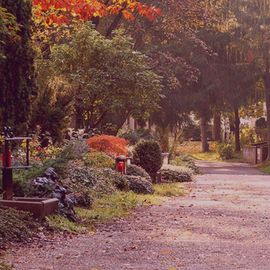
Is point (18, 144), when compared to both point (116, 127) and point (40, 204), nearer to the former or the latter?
point (40, 204)

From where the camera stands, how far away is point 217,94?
41.5m

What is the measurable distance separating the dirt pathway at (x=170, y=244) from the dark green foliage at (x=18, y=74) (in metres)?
4.06

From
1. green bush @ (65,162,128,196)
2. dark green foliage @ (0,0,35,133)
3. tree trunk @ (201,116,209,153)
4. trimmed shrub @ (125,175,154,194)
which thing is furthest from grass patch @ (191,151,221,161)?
dark green foliage @ (0,0,35,133)

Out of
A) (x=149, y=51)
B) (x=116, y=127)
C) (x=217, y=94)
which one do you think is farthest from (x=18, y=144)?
(x=217, y=94)

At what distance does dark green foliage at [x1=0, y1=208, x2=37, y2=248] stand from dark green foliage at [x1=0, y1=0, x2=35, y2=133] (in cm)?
608

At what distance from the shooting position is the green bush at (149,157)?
20.3m

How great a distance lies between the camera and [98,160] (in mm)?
18062

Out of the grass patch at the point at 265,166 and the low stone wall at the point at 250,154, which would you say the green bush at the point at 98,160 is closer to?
the grass patch at the point at 265,166

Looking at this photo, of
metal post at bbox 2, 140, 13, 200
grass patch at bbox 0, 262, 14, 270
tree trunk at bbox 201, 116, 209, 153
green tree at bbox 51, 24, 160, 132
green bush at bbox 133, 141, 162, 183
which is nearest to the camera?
grass patch at bbox 0, 262, 14, 270

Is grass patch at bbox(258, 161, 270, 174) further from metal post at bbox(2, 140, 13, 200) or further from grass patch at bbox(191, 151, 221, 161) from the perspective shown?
metal post at bbox(2, 140, 13, 200)

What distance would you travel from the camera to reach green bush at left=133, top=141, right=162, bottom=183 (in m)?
20.3

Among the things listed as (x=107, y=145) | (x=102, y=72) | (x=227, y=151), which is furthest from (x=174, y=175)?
(x=227, y=151)

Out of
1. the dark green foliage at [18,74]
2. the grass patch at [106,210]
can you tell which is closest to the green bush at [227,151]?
the grass patch at [106,210]

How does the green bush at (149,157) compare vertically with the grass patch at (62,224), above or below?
above
